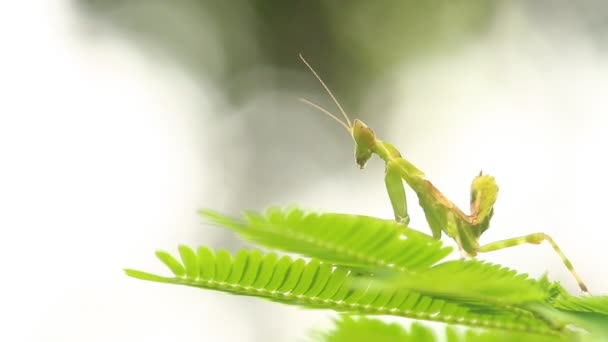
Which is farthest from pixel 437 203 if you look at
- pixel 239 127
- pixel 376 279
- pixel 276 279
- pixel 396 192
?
pixel 239 127

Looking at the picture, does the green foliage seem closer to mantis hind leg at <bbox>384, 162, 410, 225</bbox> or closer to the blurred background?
mantis hind leg at <bbox>384, 162, 410, 225</bbox>

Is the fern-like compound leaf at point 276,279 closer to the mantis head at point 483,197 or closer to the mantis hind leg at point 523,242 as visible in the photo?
the mantis head at point 483,197

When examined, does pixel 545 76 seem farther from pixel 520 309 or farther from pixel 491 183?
pixel 520 309

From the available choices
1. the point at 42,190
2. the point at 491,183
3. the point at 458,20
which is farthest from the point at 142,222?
the point at 491,183

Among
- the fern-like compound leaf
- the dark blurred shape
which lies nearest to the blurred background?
the dark blurred shape

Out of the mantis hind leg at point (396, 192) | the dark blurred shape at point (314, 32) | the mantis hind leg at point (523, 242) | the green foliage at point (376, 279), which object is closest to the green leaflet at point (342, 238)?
the green foliage at point (376, 279)

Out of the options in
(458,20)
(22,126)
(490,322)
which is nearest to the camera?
(490,322)
